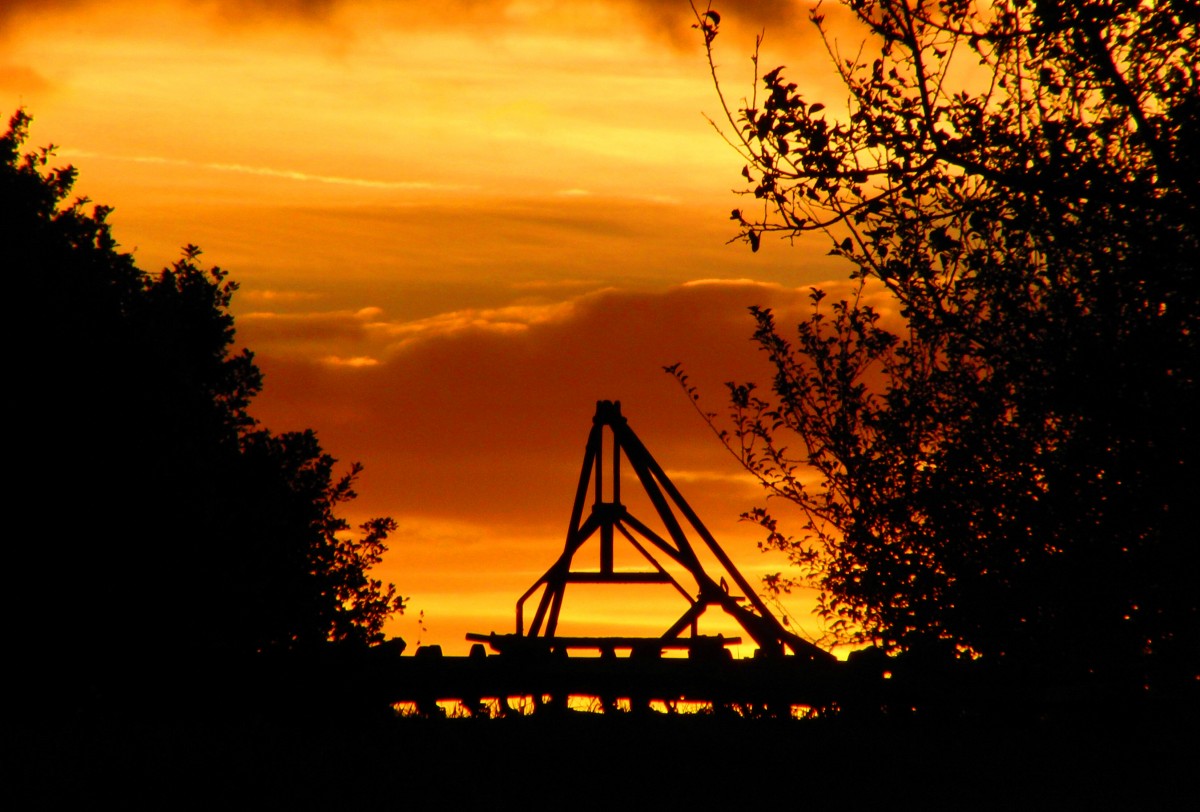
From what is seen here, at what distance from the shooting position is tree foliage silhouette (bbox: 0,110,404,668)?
71.9 feet

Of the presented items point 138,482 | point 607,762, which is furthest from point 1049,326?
point 138,482

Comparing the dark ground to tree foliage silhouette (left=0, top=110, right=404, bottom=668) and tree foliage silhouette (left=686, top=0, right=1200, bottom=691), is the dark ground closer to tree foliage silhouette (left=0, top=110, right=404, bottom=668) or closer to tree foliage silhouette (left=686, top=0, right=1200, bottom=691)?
tree foliage silhouette (left=686, top=0, right=1200, bottom=691)

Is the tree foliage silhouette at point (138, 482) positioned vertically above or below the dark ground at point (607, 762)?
above

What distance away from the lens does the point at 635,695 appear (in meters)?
13.6

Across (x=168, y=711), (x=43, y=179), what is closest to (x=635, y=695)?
(x=168, y=711)

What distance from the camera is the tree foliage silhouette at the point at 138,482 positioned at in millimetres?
21922

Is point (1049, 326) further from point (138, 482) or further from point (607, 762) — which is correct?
point (138, 482)

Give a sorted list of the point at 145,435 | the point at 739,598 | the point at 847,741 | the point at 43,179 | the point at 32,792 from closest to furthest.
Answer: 1. the point at 32,792
2. the point at 847,741
3. the point at 739,598
4. the point at 145,435
5. the point at 43,179

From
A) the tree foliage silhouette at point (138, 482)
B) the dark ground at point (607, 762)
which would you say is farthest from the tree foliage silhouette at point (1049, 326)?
the tree foliage silhouette at point (138, 482)

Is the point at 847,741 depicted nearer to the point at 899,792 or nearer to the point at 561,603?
the point at 899,792

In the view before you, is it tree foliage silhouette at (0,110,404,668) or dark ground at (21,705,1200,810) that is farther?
tree foliage silhouette at (0,110,404,668)

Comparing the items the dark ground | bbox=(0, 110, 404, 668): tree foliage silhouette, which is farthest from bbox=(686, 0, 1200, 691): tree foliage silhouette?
bbox=(0, 110, 404, 668): tree foliage silhouette

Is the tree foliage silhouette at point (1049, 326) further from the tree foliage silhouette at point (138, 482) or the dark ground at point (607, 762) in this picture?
the tree foliage silhouette at point (138, 482)

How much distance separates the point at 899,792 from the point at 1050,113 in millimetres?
6618
